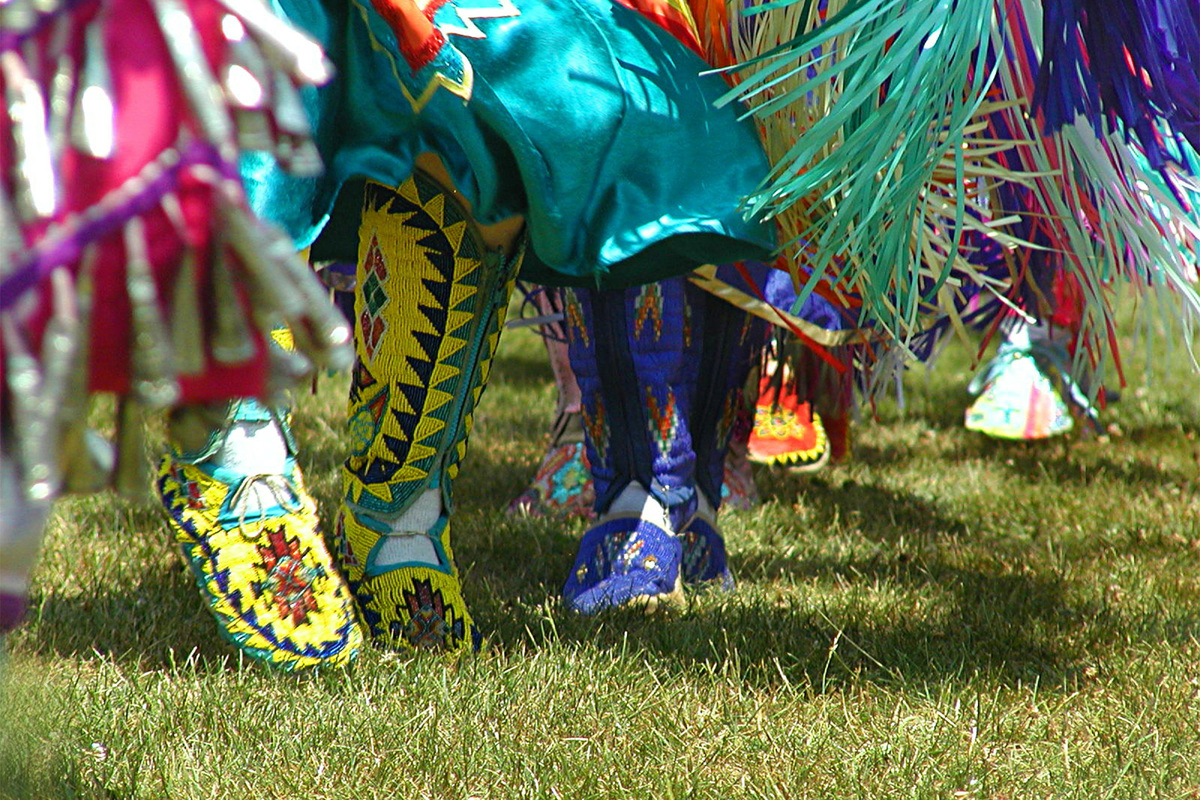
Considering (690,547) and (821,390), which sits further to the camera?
(821,390)

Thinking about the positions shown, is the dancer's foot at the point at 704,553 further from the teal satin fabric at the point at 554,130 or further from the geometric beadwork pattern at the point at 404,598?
the teal satin fabric at the point at 554,130

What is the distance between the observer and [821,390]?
2.26 m

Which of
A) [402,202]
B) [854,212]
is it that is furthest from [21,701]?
[854,212]

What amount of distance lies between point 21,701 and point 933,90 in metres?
0.97

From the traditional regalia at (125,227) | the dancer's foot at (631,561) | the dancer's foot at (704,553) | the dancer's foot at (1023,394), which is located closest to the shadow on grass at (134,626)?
the dancer's foot at (631,561)

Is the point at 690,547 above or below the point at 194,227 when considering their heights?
below

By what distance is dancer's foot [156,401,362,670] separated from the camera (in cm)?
125

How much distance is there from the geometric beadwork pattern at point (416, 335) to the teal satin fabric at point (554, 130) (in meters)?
0.09

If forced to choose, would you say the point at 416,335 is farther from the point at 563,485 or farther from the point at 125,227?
the point at 563,485

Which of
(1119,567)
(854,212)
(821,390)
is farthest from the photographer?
(821,390)

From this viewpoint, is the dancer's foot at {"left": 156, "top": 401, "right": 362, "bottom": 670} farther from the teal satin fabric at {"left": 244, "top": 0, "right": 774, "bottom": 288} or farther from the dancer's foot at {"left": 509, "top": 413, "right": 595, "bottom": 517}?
the dancer's foot at {"left": 509, "top": 413, "right": 595, "bottom": 517}

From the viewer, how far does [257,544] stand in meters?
1.26

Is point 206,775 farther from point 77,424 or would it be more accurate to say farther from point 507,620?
point 77,424

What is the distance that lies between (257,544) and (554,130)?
19.8 inches
